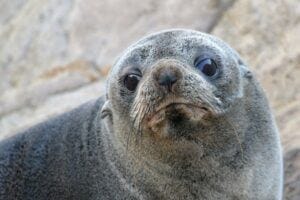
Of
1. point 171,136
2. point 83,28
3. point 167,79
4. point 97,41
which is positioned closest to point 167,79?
point 167,79

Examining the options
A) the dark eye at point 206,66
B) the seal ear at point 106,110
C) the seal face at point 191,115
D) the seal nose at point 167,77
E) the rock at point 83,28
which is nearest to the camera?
the seal nose at point 167,77

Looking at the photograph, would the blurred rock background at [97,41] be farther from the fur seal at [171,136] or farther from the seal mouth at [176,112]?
the seal mouth at [176,112]

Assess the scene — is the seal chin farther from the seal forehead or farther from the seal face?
the seal forehead

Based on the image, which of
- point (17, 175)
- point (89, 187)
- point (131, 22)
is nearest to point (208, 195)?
point (89, 187)

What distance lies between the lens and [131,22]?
10.9 m

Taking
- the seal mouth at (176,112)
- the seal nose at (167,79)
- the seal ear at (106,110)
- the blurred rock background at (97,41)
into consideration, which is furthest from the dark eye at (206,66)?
the blurred rock background at (97,41)

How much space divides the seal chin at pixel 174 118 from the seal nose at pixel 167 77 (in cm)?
14

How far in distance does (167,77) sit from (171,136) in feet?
1.66

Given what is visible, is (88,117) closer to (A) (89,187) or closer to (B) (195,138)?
(A) (89,187)

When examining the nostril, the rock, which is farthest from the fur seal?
the rock

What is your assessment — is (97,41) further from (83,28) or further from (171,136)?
(171,136)

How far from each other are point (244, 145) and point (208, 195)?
0.46 meters

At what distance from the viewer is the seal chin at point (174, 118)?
5.55 m

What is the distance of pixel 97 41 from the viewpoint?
11008 millimetres
